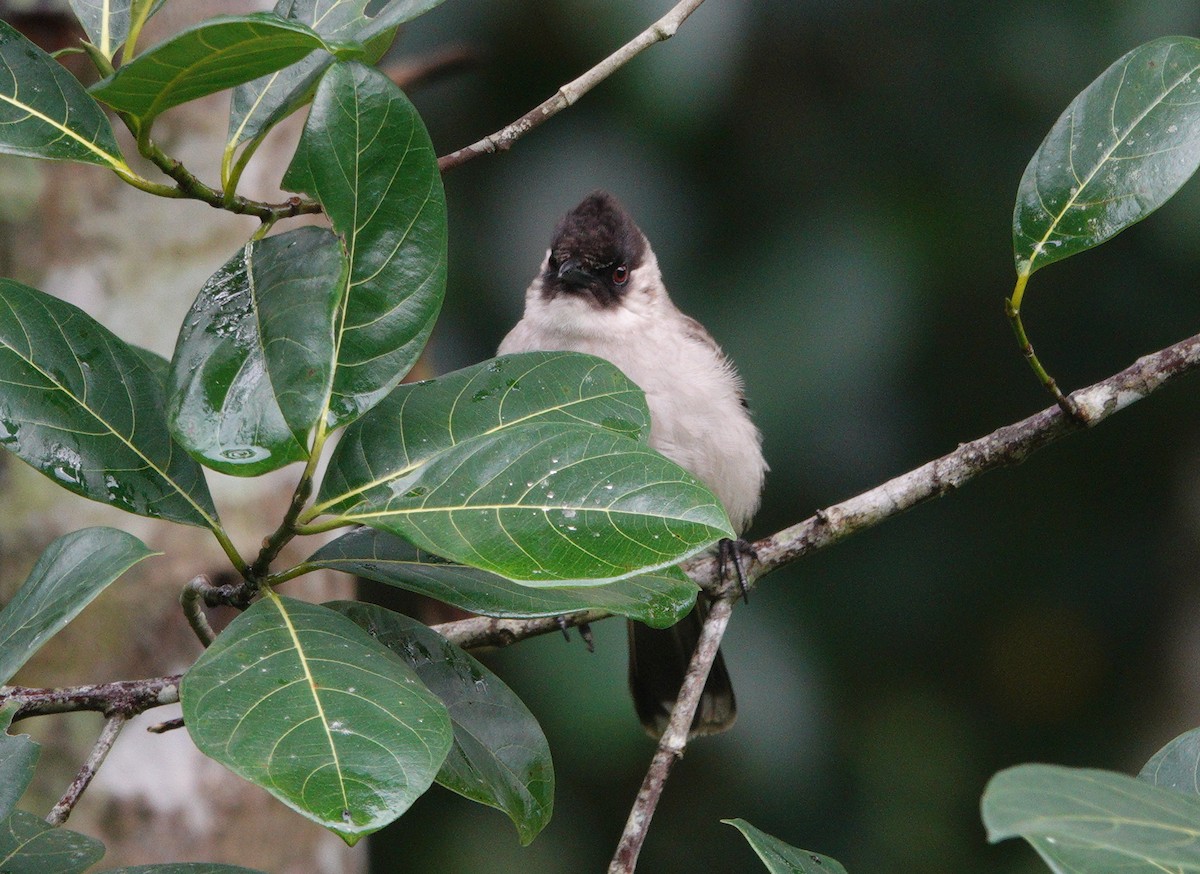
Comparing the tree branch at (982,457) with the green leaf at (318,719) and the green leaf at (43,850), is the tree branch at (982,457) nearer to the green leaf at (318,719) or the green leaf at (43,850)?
the green leaf at (318,719)

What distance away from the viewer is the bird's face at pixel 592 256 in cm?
345

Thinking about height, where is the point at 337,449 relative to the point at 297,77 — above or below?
below

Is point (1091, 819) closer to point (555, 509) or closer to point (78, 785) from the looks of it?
point (555, 509)

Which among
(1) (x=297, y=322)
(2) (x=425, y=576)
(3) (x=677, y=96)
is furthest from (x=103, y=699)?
(3) (x=677, y=96)

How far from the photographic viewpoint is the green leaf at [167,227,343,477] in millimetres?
1244

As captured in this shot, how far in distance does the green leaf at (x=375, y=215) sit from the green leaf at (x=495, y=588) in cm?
26

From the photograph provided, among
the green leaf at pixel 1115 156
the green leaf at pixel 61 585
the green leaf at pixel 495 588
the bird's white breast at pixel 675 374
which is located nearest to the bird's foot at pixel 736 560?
the bird's white breast at pixel 675 374

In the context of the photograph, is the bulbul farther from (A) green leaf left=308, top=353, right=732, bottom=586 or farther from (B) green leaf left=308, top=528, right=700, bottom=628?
(A) green leaf left=308, top=353, right=732, bottom=586

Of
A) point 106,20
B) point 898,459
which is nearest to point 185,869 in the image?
point 106,20

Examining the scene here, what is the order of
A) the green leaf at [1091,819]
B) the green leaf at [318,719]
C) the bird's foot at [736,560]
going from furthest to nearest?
the bird's foot at [736,560]
the green leaf at [318,719]
the green leaf at [1091,819]

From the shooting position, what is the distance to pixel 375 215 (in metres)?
1.38

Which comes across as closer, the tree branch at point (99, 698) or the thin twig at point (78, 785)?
the thin twig at point (78, 785)

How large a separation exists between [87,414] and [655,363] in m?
2.00

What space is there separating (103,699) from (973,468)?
139cm
